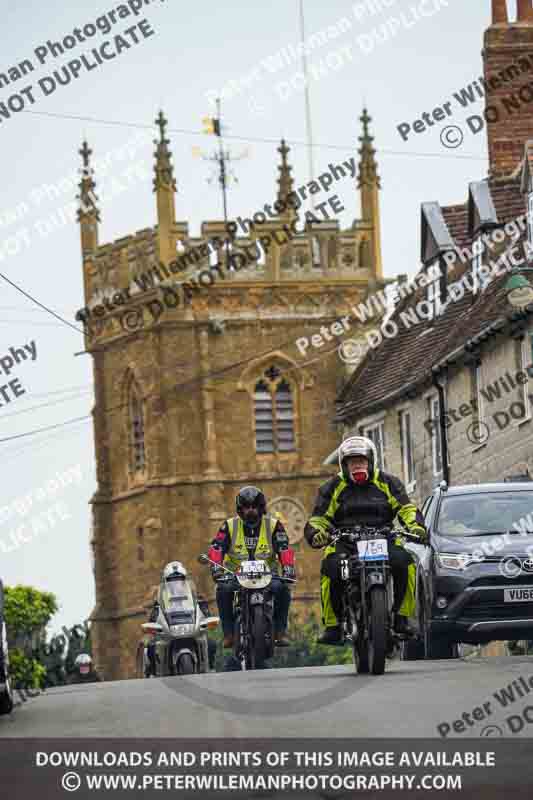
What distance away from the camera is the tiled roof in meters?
44.4

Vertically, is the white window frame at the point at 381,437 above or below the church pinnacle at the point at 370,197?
below

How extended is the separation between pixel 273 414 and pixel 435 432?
3794 centimetres

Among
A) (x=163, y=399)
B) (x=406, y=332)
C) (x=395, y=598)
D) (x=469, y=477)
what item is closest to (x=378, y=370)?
(x=406, y=332)

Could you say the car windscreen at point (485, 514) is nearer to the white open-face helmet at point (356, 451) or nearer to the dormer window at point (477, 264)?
the white open-face helmet at point (356, 451)

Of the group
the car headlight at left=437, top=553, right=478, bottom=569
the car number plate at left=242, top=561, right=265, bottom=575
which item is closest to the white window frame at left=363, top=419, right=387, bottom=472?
the car number plate at left=242, top=561, right=265, bottom=575

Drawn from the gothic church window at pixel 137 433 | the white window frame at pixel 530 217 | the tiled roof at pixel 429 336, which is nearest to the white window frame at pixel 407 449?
the tiled roof at pixel 429 336

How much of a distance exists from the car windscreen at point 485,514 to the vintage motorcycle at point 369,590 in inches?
152

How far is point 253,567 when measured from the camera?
862 inches

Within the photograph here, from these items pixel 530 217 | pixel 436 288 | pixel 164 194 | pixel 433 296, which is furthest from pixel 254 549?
pixel 164 194

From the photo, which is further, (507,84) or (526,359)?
(507,84)

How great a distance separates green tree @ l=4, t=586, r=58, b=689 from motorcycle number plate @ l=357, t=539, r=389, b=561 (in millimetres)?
73289

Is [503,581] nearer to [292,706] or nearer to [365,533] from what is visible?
[365,533]

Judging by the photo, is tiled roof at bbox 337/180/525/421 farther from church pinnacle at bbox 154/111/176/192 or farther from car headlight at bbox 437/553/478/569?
church pinnacle at bbox 154/111/176/192

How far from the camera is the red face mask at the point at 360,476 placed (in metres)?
17.5
